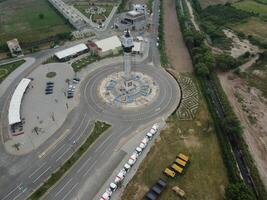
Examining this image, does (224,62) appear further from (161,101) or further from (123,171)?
(123,171)

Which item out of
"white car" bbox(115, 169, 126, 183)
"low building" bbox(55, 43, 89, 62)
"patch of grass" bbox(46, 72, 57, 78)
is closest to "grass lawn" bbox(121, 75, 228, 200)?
"white car" bbox(115, 169, 126, 183)

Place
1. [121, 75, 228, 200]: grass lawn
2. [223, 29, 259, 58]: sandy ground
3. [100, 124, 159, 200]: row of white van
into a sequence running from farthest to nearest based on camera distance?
1. [223, 29, 259, 58]: sandy ground
2. [121, 75, 228, 200]: grass lawn
3. [100, 124, 159, 200]: row of white van

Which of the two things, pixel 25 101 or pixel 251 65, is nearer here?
pixel 25 101

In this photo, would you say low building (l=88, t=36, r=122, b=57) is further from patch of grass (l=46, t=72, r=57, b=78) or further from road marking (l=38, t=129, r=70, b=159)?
road marking (l=38, t=129, r=70, b=159)

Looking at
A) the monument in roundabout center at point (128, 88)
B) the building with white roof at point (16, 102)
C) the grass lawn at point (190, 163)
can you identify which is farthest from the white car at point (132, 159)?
the building with white roof at point (16, 102)

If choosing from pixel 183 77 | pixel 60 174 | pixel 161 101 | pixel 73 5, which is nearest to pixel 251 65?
pixel 183 77

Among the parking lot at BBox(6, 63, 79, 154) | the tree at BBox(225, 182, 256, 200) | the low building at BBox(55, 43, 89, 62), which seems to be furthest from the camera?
the low building at BBox(55, 43, 89, 62)
